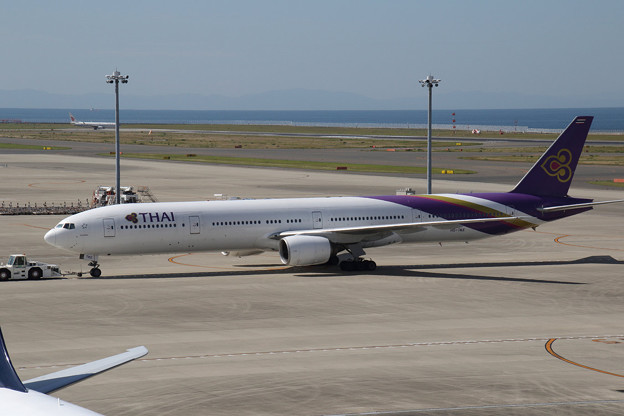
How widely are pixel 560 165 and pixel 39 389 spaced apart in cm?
4387

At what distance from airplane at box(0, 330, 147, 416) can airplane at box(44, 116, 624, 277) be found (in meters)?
28.9

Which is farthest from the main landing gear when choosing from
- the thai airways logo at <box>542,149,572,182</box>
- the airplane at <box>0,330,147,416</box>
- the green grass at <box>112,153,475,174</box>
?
the green grass at <box>112,153,475,174</box>

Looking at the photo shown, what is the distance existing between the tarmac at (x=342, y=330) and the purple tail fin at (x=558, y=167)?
4.01m

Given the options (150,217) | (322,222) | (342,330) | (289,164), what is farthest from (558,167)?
(289,164)

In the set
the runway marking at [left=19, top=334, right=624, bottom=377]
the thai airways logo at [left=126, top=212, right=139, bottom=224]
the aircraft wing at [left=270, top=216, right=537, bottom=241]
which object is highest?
the thai airways logo at [left=126, top=212, right=139, bottom=224]

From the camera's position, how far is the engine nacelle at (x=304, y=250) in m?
46.9

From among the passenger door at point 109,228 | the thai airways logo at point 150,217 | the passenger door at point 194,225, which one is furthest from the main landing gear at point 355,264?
the passenger door at point 109,228

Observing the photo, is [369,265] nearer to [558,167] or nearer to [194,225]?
[194,225]

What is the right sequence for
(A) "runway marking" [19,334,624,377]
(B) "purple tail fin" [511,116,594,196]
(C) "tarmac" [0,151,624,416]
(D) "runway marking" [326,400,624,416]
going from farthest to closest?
(B) "purple tail fin" [511,116,594,196]
(A) "runway marking" [19,334,624,377]
(C) "tarmac" [0,151,624,416]
(D) "runway marking" [326,400,624,416]

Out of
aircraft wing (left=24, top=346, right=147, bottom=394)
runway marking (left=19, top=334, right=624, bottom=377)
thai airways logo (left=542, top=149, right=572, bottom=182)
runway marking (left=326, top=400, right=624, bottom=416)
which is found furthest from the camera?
thai airways logo (left=542, top=149, right=572, bottom=182)

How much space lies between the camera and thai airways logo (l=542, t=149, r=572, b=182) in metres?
54.9

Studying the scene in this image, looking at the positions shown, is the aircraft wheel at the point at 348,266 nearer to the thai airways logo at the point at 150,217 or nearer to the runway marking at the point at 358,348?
the thai airways logo at the point at 150,217

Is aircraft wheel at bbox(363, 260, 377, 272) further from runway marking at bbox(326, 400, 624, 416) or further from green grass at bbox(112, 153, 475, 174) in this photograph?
green grass at bbox(112, 153, 475, 174)

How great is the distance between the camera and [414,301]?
40750 millimetres
